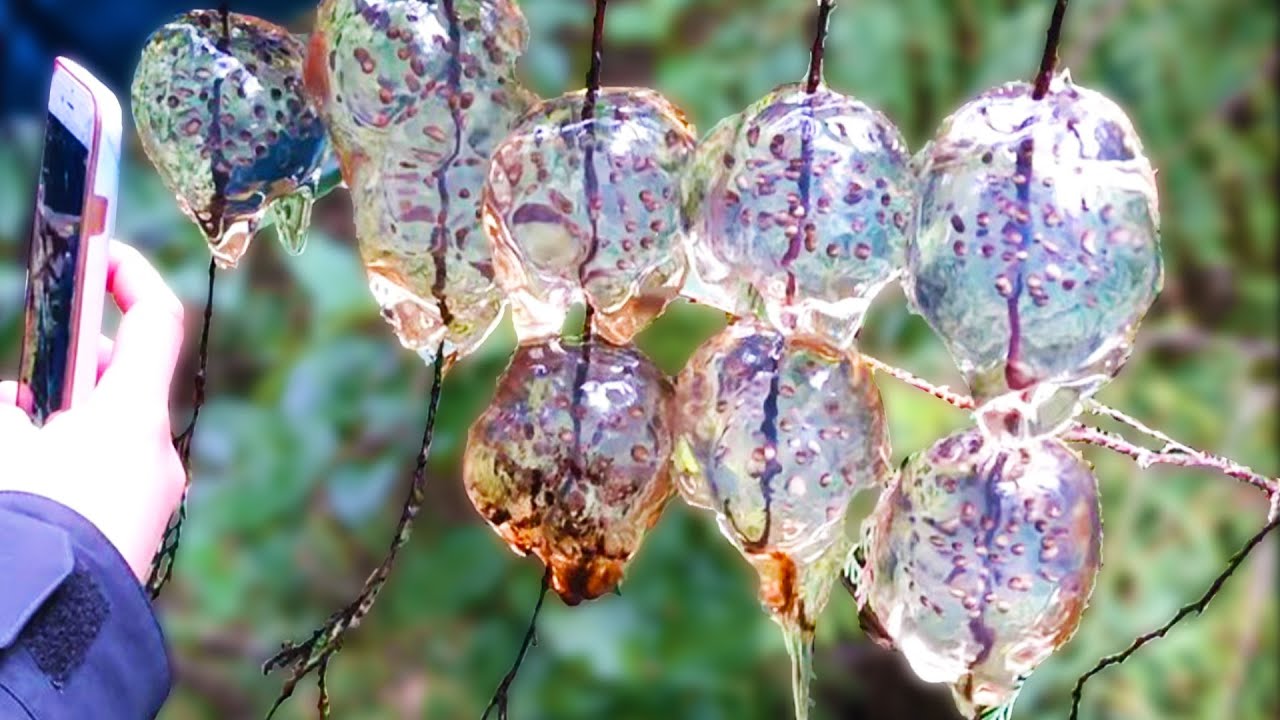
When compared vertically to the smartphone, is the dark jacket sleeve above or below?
below

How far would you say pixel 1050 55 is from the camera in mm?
287

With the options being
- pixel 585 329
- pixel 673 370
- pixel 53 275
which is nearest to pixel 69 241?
pixel 53 275

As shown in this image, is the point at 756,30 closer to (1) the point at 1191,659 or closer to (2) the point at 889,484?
(1) the point at 1191,659

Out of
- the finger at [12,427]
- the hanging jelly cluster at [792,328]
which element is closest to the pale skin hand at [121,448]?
the finger at [12,427]

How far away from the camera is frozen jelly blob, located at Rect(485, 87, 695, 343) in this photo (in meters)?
0.31

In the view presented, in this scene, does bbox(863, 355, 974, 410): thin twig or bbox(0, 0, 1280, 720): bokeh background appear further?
bbox(0, 0, 1280, 720): bokeh background

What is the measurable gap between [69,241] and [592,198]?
127 millimetres

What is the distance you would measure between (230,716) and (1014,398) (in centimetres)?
109

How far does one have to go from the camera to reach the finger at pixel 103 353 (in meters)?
0.38

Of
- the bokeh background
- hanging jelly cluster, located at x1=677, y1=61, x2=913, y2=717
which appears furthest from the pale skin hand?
the bokeh background

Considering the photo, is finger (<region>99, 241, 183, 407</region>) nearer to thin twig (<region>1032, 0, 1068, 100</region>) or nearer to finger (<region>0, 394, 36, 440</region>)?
finger (<region>0, 394, 36, 440</region>)

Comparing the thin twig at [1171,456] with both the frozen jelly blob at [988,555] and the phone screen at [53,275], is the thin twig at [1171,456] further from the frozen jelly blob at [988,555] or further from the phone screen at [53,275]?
the phone screen at [53,275]

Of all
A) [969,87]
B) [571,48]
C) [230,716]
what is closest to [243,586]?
[230,716]

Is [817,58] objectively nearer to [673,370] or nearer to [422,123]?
[422,123]
